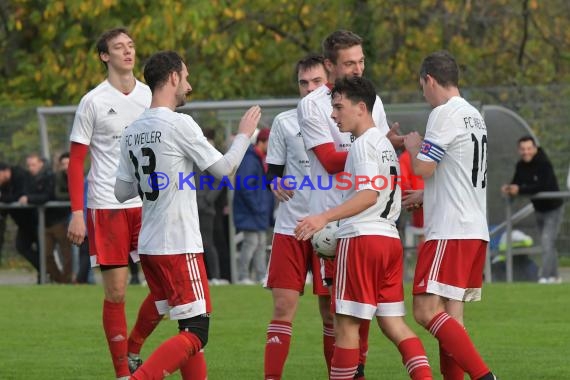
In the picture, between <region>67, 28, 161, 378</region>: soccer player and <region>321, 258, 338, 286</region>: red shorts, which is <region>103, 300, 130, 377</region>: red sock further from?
<region>321, 258, 338, 286</region>: red shorts

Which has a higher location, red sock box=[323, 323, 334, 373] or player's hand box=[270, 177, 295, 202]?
player's hand box=[270, 177, 295, 202]

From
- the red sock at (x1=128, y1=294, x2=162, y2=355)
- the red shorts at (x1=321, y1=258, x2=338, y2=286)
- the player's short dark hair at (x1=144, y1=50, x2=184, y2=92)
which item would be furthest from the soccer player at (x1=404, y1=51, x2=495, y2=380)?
the red sock at (x1=128, y1=294, x2=162, y2=355)

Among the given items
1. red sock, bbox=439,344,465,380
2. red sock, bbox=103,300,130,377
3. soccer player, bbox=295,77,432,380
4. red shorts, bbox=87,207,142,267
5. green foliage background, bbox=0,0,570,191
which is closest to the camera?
soccer player, bbox=295,77,432,380

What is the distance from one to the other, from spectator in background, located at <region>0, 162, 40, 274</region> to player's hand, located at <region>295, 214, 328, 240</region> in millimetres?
12300

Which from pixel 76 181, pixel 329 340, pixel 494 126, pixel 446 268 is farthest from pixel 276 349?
pixel 494 126

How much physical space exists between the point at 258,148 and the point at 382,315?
33.8 ft

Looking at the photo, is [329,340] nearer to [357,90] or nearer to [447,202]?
[447,202]

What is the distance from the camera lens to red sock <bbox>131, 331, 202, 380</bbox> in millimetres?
7898

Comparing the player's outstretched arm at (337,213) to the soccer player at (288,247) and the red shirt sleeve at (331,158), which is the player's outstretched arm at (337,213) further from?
the soccer player at (288,247)

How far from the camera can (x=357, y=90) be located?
8188 millimetres

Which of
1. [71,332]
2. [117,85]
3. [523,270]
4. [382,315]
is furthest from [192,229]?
[523,270]

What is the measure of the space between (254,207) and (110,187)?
8.90 meters

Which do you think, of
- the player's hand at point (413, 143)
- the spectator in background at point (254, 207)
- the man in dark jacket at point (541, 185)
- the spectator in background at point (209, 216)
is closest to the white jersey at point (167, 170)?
the player's hand at point (413, 143)

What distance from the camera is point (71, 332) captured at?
43.1ft
